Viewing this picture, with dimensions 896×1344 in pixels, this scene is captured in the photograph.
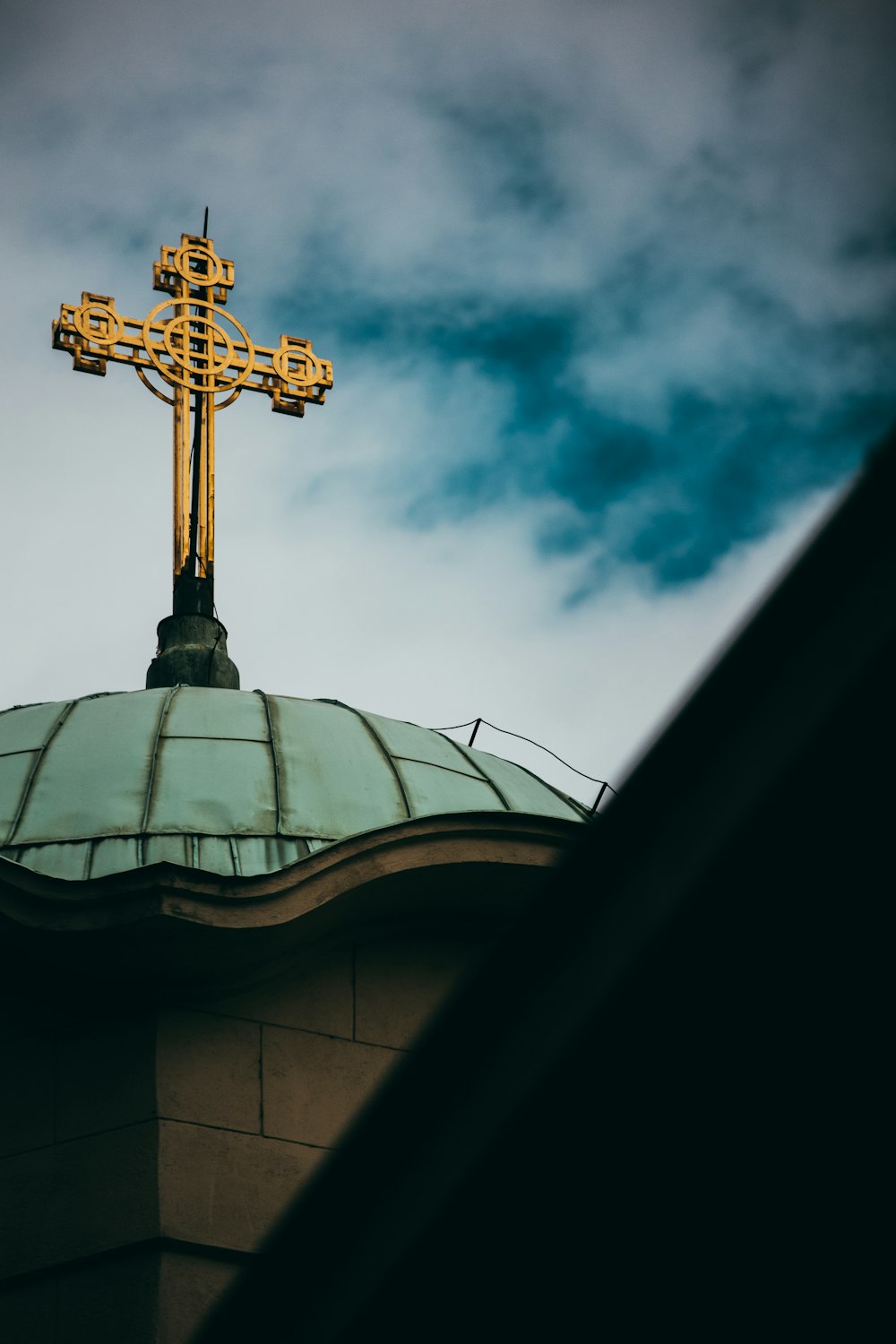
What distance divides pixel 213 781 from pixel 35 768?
3.27 ft

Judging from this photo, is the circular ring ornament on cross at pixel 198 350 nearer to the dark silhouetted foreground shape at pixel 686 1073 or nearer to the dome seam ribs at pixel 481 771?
the dome seam ribs at pixel 481 771

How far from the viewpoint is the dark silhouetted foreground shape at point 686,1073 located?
8.23 feet

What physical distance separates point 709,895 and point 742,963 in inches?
6.9

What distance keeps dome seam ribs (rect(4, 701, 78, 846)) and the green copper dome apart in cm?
1

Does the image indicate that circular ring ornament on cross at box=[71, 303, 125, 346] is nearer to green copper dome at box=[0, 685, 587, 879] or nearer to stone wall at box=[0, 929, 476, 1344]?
green copper dome at box=[0, 685, 587, 879]

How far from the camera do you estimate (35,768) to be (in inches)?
343

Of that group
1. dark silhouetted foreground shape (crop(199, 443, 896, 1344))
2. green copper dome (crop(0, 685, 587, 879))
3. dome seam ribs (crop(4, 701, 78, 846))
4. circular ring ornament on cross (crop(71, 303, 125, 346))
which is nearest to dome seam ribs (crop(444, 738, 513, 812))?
green copper dome (crop(0, 685, 587, 879))

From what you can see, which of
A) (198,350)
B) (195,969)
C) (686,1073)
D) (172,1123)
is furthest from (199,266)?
(686,1073)

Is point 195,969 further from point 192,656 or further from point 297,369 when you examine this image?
point 297,369

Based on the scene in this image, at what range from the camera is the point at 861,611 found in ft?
7.95

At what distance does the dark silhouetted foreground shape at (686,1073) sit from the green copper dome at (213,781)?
435 centimetres

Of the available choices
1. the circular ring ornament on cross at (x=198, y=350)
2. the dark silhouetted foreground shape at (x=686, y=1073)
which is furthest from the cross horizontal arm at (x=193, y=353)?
the dark silhouetted foreground shape at (x=686, y=1073)

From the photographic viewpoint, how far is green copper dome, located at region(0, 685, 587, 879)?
8070 millimetres

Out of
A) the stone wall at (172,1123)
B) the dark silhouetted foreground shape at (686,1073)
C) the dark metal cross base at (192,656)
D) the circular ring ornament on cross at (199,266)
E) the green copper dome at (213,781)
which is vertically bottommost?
the dark silhouetted foreground shape at (686,1073)
